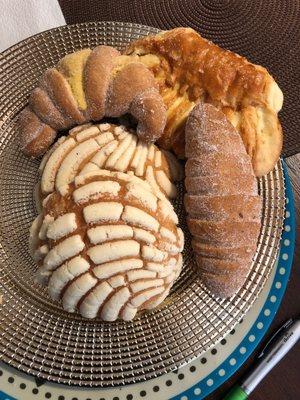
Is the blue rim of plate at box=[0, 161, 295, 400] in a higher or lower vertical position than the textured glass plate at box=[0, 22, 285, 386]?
lower

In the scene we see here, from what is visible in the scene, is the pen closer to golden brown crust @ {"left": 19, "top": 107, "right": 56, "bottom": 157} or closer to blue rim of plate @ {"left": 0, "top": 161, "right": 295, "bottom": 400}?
blue rim of plate @ {"left": 0, "top": 161, "right": 295, "bottom": 400}

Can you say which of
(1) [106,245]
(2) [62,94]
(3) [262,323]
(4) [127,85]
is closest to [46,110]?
(2) [62,94]

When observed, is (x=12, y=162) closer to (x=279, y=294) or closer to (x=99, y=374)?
(x=99, y=374)

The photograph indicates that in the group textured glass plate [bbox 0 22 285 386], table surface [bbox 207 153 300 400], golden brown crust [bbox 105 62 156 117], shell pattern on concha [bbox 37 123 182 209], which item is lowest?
table surface [bbox 207 153 300 400]

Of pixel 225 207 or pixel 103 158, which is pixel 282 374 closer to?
pixel 225 207

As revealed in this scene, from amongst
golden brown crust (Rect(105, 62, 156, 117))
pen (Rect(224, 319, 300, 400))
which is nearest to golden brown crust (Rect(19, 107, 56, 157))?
golden brown crust (Rect(105, 62, 156, 117))

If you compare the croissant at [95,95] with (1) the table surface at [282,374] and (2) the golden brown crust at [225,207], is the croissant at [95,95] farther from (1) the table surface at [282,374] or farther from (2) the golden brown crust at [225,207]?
(1) the table surface at [282,374]
